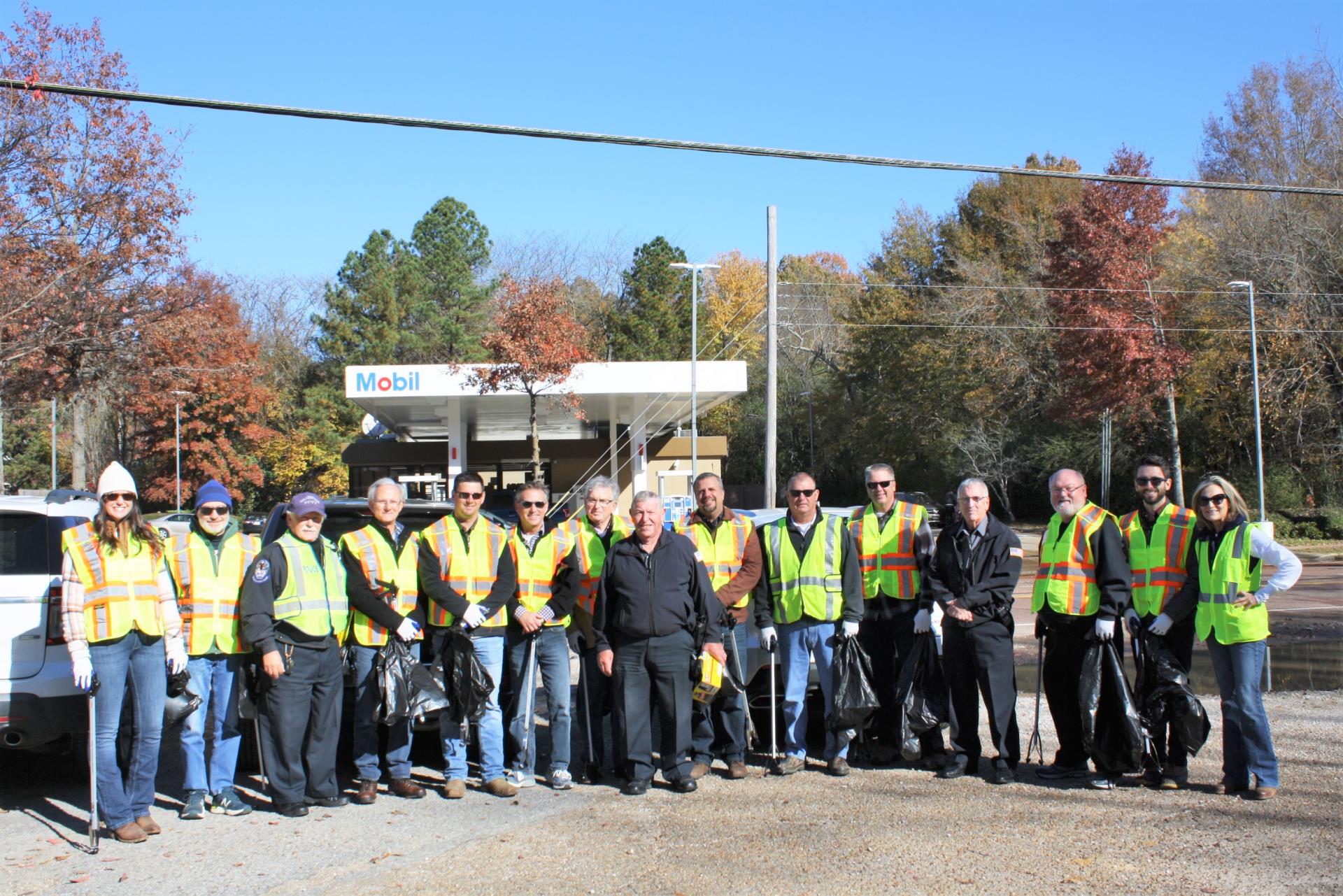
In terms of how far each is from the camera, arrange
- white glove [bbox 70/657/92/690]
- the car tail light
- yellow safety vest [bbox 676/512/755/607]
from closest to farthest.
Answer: white glove [bbox 70/657/92/690], the car tail light, yellow safety vest [bbox 676/512/755/607]

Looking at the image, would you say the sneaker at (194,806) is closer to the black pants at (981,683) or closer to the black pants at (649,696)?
the black pants at (649,696)

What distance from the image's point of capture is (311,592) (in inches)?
250

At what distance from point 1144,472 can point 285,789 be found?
5168 mm

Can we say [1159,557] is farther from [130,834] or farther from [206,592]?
[130,834]

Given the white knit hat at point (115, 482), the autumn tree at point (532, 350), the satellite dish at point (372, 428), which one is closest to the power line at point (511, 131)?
the white knit hat at point (115, 482)

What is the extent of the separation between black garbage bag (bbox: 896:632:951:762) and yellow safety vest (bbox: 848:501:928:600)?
1.14ft

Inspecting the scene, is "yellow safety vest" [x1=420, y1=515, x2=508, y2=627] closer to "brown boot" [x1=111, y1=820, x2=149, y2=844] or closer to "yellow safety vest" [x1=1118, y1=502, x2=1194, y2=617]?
"brown boot" [x1=111, y1=820, x2=149, y2=844]

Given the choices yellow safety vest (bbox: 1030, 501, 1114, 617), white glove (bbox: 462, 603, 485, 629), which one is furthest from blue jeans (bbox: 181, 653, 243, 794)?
yellow safety vest (bbox: 1030, 501, 1114, 617)

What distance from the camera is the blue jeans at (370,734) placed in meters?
6.53

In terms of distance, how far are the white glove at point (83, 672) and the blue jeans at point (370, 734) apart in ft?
4.69

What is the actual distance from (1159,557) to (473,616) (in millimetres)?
3989

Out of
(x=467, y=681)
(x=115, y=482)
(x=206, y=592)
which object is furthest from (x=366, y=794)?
(x=115, y=482)

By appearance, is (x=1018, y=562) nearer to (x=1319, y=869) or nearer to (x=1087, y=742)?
(x=1087, y=742)

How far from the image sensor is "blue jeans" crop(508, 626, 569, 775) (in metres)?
6.81
